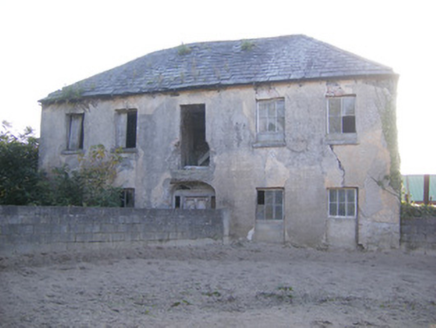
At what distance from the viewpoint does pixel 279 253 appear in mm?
14000

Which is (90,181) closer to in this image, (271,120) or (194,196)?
(194,196)

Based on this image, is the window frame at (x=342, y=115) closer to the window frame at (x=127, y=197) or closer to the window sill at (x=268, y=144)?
the window sill at (x=268, y=144)

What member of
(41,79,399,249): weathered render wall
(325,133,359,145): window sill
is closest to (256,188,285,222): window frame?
(41,79,399,249): weathered render wall

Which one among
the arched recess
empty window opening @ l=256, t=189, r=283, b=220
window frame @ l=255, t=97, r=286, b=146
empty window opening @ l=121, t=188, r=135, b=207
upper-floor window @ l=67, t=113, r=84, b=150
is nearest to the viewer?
empty window opening @ l=256, t=189, r=283, b=220

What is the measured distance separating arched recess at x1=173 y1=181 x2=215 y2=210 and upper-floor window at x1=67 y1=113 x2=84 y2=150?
4.47 meters

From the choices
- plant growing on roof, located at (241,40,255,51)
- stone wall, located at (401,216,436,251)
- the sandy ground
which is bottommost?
the sandy ground

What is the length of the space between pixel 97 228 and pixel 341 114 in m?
8.76

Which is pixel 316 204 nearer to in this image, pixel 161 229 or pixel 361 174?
pixel 361 174

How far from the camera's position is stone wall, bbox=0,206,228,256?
10.0 metres

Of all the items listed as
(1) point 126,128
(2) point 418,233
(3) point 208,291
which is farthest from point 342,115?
(3) point 208,291

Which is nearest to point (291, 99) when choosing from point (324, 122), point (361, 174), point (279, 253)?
point (324, 122)

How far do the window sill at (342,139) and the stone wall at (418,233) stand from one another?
291cm

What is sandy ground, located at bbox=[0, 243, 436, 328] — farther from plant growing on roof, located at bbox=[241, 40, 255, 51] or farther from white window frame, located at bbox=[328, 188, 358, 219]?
plant growing on roof, located at bbox=[241, 40, 255, 51]

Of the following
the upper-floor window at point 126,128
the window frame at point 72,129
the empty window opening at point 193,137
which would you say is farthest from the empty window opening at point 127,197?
the window frame at point 72,129
